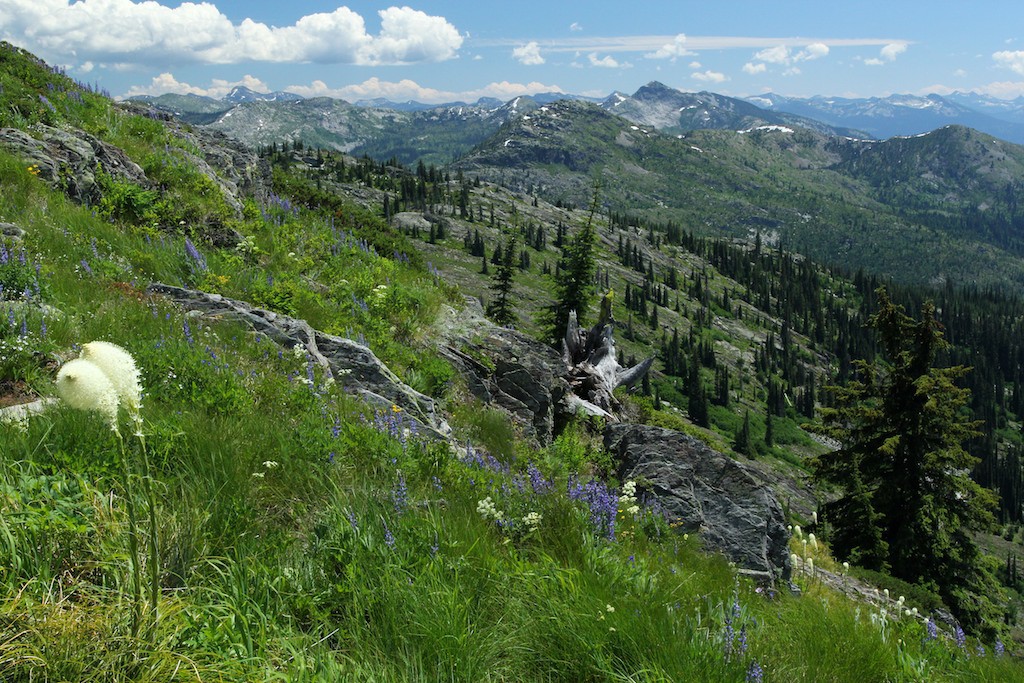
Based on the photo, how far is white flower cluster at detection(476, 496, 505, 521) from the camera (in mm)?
4785

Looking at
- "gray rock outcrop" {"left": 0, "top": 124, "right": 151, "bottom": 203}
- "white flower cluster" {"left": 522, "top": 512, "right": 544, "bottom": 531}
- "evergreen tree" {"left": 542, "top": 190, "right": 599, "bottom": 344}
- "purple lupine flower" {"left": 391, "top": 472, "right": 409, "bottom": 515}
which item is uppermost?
"gray rock outcrop" {"left": 0, "top": 124, "right": 151, "bottom": 203}

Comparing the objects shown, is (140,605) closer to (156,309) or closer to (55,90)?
(156,309)

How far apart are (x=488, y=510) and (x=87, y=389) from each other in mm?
3177

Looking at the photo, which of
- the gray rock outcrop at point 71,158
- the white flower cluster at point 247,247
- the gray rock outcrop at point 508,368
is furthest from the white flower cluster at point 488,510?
the gray rock outcrop at point 71,158

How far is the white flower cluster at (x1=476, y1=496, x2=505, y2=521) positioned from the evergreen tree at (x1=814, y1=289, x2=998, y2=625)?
22.9m

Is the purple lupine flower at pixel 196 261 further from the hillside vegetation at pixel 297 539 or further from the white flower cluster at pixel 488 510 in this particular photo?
the white flower cluster at pixel 488 510

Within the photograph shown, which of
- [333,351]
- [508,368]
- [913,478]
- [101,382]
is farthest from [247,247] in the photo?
[913,478]

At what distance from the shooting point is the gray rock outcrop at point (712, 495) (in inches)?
322

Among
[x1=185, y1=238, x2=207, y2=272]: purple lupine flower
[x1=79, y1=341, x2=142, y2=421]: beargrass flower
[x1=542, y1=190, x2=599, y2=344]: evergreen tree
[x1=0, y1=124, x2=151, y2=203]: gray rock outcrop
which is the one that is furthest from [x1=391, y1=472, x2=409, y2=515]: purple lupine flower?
[x1=542, y1=190, x2=599, y2=344]: evergreen tree

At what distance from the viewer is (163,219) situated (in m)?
11.8

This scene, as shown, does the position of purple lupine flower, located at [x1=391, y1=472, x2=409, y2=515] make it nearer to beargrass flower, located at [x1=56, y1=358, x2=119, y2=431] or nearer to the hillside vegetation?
the hillside vegetation

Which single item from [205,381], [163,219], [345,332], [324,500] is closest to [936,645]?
[324,500]

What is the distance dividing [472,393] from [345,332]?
254cm

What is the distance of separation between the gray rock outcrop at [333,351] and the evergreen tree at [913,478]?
71.2 ft
